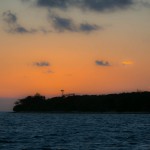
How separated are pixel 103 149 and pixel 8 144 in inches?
481

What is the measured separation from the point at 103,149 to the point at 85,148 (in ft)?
6.94

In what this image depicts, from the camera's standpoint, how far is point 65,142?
202 feet

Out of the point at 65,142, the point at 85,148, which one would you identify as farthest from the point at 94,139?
the point at 85,148

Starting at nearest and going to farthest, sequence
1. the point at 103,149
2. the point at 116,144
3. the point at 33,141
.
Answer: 1. the point at 103,149
2. the point at 116,144
3. the point at 33,141

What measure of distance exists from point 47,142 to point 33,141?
228cm

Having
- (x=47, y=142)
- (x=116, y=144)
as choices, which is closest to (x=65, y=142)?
(x=47, y=142)

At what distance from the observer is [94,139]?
214 feet

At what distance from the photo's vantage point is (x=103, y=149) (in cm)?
5312

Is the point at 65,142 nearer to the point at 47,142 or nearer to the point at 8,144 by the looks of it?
the point at 47,142

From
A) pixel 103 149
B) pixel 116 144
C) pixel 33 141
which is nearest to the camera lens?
pixel 103 149

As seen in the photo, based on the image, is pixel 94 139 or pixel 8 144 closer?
pixel 8 144

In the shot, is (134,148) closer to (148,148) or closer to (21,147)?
(148,148)

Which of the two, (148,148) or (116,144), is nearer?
(148,148)

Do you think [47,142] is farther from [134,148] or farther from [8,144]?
[134,148]
